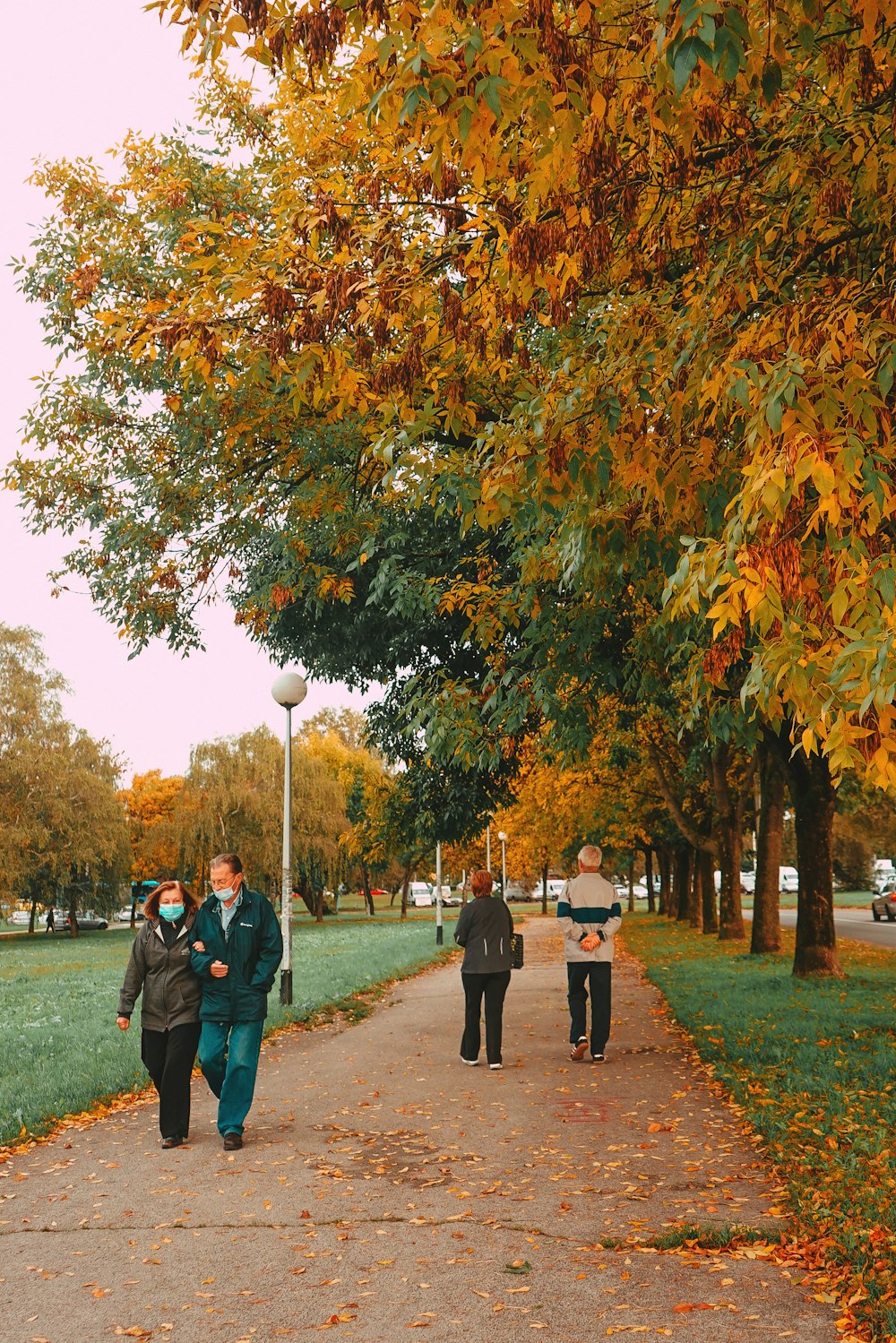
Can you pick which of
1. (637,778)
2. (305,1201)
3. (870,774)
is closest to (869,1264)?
(870,774)

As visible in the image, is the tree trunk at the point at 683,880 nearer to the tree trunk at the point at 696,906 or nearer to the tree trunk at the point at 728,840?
the tree trunk at the point at 696,906

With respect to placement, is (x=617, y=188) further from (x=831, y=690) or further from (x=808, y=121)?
(x=831, y=690)

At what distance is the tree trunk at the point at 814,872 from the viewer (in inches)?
670

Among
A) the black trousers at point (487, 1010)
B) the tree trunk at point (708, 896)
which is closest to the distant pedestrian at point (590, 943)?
the black trousers at point (487, 1010)

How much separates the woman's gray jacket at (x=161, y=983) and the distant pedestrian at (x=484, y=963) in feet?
10.8

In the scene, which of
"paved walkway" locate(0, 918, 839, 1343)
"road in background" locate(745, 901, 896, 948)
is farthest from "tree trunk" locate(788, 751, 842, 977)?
"road in background" locate(745, 901, 896, 948)

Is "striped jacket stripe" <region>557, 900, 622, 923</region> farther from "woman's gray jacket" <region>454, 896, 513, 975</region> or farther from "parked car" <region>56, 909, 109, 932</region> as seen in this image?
"parked car" <region>56, 909, 109, 932</region>

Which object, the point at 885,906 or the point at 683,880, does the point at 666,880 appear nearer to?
the point at 683,880

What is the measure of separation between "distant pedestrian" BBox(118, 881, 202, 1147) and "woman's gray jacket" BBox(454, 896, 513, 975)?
10.9 ft

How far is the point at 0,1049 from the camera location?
43.8ft

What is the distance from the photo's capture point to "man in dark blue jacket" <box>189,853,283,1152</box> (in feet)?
25.1

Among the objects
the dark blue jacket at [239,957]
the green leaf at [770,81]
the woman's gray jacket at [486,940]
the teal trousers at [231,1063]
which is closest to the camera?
the green leaf at [770,81]

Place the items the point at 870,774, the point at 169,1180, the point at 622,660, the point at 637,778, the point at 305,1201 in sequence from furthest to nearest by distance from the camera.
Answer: the point at 637,778, the point at 622,660, the point at 169,1180, the point at 305,1201, the point at 870,774

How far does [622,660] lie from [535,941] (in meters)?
25.5
